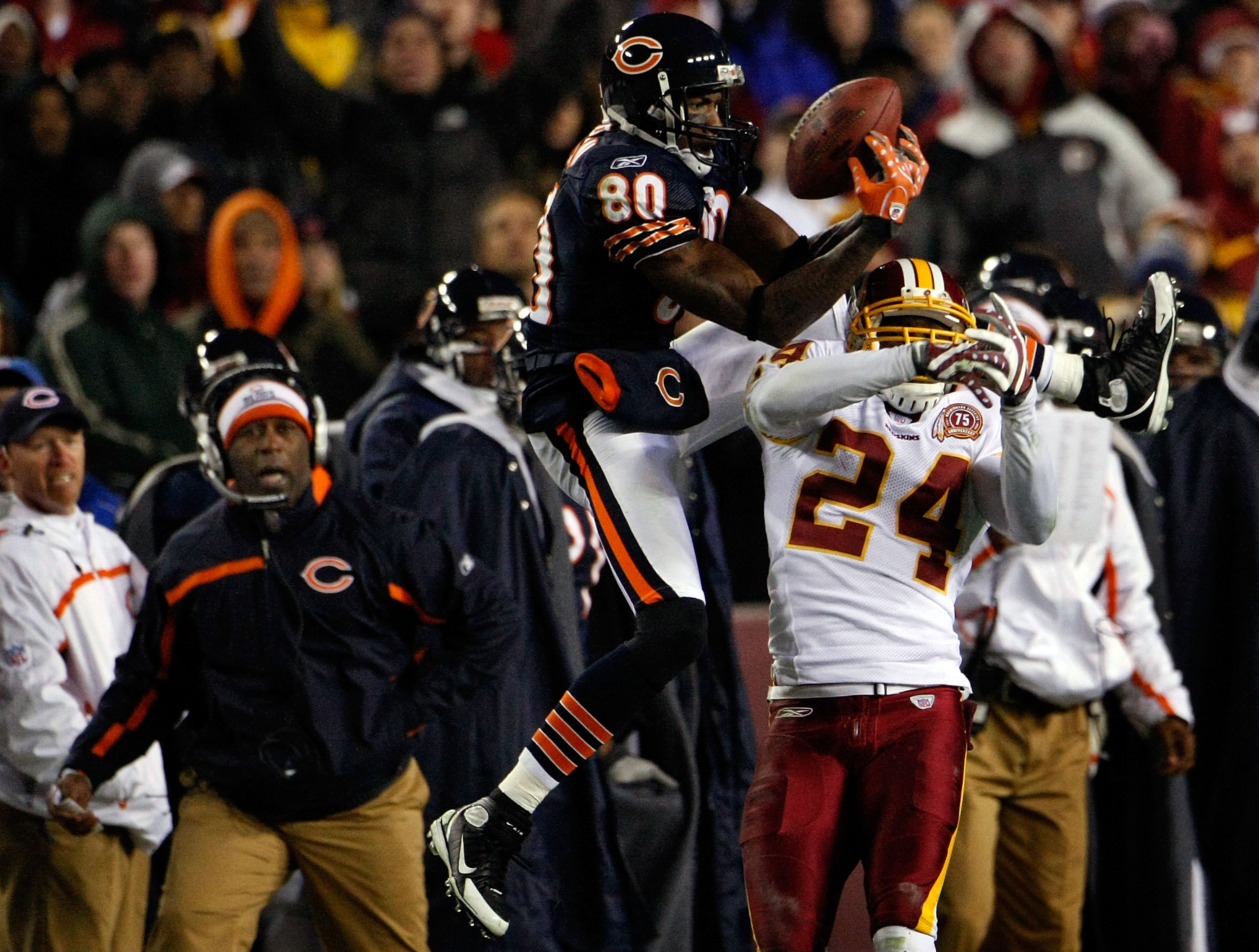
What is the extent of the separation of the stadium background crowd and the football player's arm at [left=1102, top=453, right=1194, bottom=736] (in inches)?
20.9

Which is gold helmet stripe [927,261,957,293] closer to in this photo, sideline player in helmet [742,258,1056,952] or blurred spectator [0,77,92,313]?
sideline player in helmet [742,258,1056,952]

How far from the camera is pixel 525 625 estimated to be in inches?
227

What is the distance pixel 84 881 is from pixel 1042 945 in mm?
2735

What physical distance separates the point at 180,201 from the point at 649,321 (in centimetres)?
423

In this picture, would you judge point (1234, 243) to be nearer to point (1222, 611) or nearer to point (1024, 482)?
point (1222, 611)

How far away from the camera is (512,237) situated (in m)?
7.50

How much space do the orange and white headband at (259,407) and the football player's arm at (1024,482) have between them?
6.45ft

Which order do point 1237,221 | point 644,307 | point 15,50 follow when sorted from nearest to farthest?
point 644,307 < point 15,50 < point 1237,221

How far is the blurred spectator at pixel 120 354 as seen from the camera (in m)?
6.94

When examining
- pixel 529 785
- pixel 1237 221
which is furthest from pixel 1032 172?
pixel 529 785

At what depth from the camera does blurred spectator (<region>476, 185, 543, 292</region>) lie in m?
7.50

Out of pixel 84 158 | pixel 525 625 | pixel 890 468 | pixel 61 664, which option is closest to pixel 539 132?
pixel 84 158

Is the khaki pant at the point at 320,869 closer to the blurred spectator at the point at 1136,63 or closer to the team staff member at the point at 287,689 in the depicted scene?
the team staff member at the point at 287,689

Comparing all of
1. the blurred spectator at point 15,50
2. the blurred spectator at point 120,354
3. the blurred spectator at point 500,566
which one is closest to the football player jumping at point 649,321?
the blurred spectator at point 500,566
